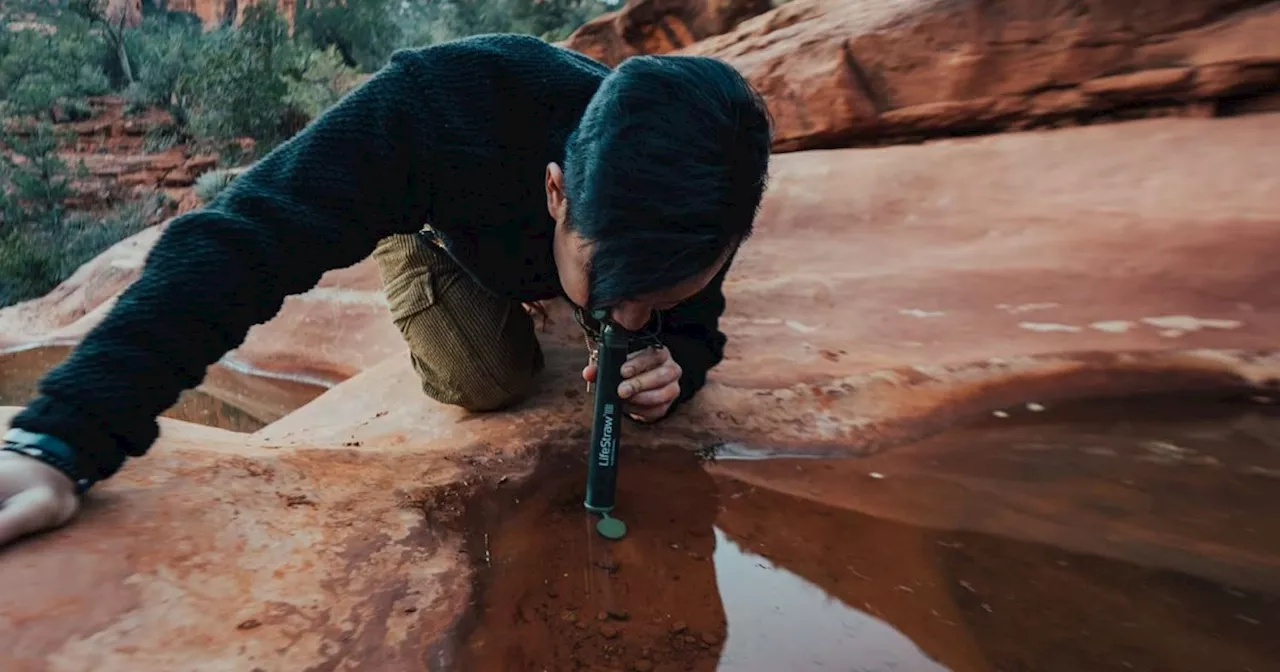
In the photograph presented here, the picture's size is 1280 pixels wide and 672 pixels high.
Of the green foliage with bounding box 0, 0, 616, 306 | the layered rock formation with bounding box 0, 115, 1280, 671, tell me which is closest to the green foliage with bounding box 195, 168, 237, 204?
the green foliage with bounding box 0, 0, 616, 306

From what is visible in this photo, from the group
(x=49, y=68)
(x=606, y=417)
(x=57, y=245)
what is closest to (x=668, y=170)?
(x=606, y=417)

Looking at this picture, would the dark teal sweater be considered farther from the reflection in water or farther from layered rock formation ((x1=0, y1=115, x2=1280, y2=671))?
the reflection in water

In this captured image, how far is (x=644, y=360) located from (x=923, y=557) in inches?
20.5

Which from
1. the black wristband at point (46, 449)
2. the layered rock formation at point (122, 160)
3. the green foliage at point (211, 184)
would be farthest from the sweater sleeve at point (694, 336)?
the layered rock formation at point (122, 160)

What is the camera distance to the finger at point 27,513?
2.85 ft

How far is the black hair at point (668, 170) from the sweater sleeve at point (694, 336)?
0.55 m

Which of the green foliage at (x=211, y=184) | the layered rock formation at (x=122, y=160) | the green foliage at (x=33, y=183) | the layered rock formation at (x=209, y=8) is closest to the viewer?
the green foliage at (x=211, y=184)

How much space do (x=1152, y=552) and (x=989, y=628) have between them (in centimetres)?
29

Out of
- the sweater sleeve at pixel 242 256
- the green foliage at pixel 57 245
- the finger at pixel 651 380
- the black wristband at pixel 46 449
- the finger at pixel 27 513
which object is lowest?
the green foliage at pixel 57 245

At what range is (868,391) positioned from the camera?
1625mm

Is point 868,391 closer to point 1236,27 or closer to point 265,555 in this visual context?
point 265,555

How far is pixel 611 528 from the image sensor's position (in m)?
1.17

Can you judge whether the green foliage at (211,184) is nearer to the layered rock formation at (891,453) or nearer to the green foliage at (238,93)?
the green foliage at (238,93)

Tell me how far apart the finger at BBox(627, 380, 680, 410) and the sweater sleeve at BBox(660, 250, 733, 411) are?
0.11m
